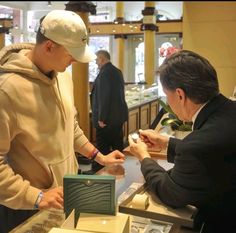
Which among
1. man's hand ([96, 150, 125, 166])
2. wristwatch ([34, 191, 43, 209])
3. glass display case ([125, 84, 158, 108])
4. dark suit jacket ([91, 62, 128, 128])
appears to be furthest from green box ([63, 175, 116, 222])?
glass display case ([125, 84, 158, 108])

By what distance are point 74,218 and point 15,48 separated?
0.97 meters

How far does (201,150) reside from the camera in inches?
51.2

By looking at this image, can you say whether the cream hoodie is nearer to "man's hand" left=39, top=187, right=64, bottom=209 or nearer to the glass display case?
"man's hand" left=39, top=187, right=64, bottom=209

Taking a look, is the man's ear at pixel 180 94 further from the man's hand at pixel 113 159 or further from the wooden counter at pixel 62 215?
the man's hand at pixel 113 159

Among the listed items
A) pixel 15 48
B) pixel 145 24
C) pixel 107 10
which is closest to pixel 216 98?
pixel 15 48

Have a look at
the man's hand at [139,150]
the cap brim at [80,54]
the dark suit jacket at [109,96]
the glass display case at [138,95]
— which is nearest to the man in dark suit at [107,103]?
the dark suit jacket at [109,96]

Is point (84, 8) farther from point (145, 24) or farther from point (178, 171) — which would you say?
point (145, 24)

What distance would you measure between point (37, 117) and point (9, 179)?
12.0 inches

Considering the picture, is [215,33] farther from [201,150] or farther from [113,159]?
[201,150]

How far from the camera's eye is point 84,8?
547 cm

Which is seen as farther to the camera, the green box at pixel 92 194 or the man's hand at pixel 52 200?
the man's hand at pixel 52 200

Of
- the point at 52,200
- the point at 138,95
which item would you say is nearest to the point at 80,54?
the point at 52,200

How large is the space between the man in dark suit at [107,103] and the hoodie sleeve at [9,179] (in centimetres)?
336

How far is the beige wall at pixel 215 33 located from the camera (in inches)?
182
